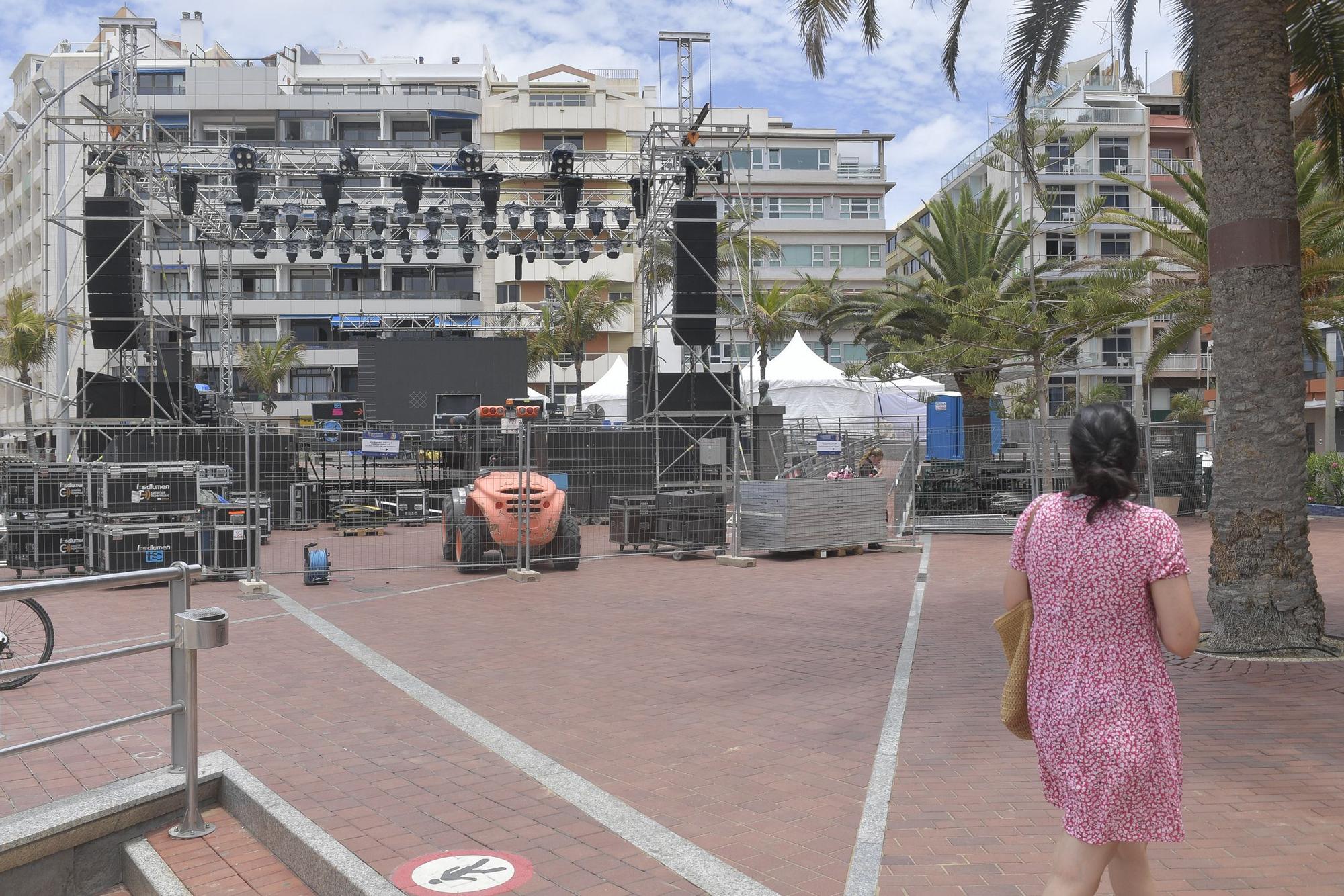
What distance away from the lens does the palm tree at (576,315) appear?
1924 inches

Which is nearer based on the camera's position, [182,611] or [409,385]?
[182,611]

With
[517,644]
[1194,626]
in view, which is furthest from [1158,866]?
[517,644]

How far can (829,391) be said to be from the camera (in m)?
34.3

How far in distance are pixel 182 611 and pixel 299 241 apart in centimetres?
2368

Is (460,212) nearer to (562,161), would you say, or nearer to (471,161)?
(471,161)

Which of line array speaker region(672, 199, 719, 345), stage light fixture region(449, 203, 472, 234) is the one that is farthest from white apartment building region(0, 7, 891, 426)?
line array speaker region(672, 199, 719, 345)

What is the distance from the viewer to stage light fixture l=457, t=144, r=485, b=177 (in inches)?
942

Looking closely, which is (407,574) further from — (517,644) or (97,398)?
(97,398)

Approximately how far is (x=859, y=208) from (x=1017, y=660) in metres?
71.9

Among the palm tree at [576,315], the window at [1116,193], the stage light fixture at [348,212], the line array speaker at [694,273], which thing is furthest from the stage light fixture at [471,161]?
the window at [1116,193]

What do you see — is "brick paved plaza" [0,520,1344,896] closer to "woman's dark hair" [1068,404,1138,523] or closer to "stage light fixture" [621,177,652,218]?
"woman's dark hair" [1068,404,1138,523]

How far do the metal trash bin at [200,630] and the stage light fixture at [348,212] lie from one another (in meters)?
22.7

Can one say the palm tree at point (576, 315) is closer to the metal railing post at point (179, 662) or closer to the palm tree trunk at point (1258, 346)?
the palm tree trunk at point (1258, 346)

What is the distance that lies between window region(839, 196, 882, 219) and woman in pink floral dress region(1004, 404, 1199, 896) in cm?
7149
